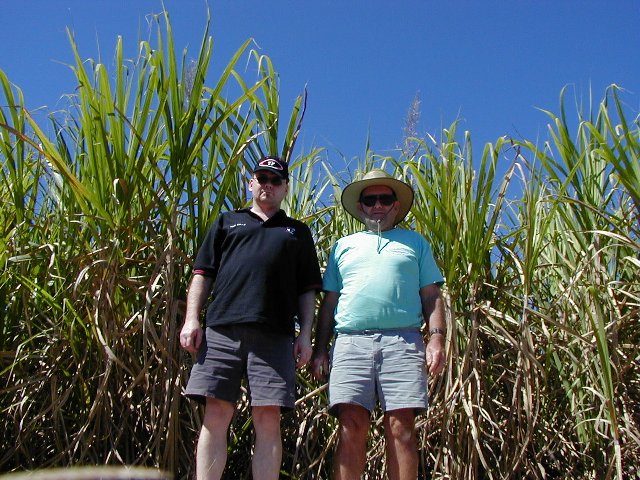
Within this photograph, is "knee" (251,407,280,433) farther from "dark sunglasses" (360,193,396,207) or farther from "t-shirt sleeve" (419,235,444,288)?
"dark sunglasses" (360,193,396,207)

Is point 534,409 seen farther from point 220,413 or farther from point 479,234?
point 220,413

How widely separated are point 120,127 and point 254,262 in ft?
2.66

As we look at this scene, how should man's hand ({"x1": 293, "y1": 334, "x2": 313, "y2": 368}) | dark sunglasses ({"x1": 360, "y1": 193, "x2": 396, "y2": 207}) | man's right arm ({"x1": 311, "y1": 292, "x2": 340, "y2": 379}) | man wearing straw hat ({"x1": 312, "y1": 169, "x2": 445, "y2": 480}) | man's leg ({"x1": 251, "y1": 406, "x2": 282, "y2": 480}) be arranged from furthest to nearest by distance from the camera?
dark sunglasses ({"x1": 360, "y1": 193, "x2": 396, "y2": 207}), man's right arm ({"x1": 311, "y1": 292, "x2": 340, "y2": 379}), man's hand ({"x1": 293, "y1": 334, "x2": 313, "y2": 368}), man wearing straw hat ({"x1": 312, "y1": 169, "x2": 445, "y2": 480}), man's leg ({"x1": 251, "y1": 406, "x2": 282, "y2": 480})

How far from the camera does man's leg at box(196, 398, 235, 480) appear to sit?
2.23 m

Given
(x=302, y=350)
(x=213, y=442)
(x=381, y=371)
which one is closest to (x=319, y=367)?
(x=302, y=350)

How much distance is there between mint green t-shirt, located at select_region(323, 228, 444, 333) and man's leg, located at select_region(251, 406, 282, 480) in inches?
15.9

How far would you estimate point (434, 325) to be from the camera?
250cm

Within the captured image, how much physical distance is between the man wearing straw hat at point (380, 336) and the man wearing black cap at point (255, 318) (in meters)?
0.12

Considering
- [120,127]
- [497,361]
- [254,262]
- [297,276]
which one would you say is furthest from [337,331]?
[120,127]

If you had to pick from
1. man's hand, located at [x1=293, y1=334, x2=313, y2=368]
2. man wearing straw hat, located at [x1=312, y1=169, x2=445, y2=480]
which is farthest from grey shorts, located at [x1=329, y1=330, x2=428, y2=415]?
man's hand, located at [x1=293, y1=334, x2=313, y2=368]

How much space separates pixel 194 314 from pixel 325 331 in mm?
485

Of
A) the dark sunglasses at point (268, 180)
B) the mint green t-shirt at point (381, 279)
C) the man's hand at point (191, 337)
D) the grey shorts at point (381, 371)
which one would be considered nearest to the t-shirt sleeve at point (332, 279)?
the mint green t-shirt at point (381, 279)

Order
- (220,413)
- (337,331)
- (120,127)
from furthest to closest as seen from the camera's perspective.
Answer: (120,127) < (337,331) < (220,413)

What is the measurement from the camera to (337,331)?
2.55 meters
